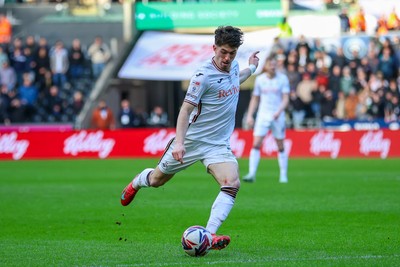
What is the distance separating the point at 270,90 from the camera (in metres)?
20.0

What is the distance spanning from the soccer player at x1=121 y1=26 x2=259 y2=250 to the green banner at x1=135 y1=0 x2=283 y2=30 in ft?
86.9

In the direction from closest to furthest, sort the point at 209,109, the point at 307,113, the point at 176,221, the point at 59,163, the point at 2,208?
the point at 209,109, the point at 176,221, the point at 2,208, the point at 59,163, the point at 307,113

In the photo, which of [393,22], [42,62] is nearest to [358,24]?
[393,22]

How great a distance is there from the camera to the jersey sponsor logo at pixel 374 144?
1200 inches

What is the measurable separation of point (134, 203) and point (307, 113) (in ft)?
58.4

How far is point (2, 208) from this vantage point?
51.2ft

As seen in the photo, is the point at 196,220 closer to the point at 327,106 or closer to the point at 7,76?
the point at 327,106

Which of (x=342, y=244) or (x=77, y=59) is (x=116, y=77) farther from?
(x=342, y=244)

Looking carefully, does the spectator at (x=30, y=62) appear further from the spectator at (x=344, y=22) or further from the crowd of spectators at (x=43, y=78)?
the spectator at (x=344, y=22)

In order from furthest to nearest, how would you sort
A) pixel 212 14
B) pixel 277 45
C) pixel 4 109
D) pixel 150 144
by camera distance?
pixel 212 14
pixel 277 45
pixel 4 109
pixel 150 144

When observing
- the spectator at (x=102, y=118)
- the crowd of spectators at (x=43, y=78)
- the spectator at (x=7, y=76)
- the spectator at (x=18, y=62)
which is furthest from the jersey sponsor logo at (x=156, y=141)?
the spectator at (x=18, y=62)

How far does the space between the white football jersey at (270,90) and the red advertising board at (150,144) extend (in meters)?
Result: 10.6

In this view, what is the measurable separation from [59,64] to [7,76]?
1948 mm

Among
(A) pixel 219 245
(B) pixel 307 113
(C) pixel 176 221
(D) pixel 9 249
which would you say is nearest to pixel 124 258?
(A) pixel 219 245
